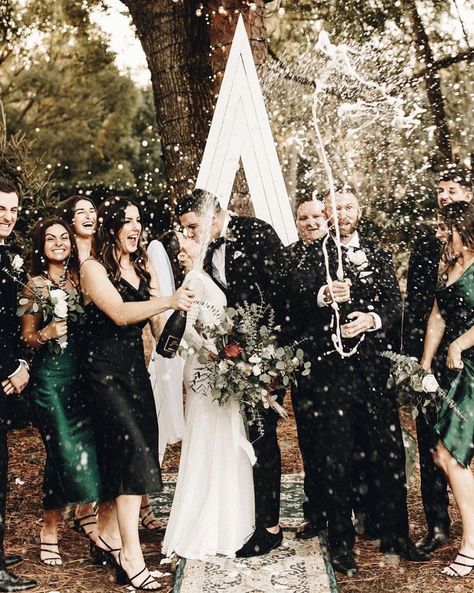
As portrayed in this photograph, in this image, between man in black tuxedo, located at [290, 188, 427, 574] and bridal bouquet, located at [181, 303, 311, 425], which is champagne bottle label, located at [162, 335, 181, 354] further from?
man in black tuxedo, located at [290, 188, 427, 574]

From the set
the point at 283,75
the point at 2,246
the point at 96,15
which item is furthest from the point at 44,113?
the point at 2,246

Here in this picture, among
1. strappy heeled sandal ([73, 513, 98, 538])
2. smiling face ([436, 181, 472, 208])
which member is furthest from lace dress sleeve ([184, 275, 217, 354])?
smiling face ([436, 181, 472, 208])

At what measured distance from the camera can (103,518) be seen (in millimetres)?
4766

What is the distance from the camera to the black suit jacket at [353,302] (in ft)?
15.7

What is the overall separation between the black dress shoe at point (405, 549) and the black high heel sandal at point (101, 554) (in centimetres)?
161

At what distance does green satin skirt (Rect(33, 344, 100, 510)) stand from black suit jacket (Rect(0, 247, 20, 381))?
20 centimetres

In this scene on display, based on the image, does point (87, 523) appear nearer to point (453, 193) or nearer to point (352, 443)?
point (352, 443)

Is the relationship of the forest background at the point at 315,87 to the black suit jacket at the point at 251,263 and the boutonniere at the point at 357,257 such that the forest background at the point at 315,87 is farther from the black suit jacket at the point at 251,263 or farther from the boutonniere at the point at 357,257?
the boutonniere at the point at 357,257

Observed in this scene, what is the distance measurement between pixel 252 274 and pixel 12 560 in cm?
226

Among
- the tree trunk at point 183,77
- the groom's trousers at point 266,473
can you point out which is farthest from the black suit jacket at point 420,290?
the tree trunk at point 183,77

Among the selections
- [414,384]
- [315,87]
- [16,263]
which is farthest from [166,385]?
[315,87]

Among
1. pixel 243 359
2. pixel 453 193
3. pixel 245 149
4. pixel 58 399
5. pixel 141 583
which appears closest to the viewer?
pixel 141 583

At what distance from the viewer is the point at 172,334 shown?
4430 mm

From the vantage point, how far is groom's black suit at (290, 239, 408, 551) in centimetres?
473
